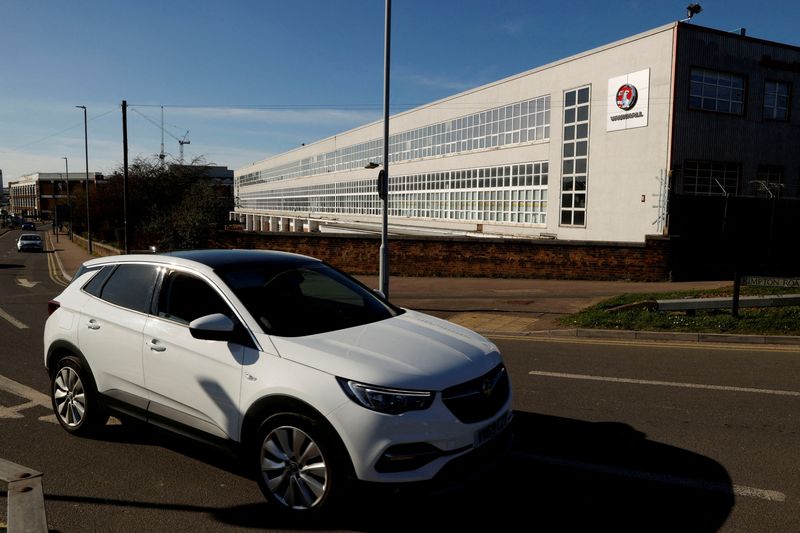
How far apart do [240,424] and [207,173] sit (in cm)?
4035

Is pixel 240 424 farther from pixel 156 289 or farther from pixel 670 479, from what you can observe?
pixel 670 479

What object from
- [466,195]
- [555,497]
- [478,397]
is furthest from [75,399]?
[466,195]

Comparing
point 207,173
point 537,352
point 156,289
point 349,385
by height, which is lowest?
point 537,352

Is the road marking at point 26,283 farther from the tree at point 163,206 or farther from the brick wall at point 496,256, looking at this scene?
the brick wall at point 496,256

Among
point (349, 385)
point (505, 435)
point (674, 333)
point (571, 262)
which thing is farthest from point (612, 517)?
point (571, 262)

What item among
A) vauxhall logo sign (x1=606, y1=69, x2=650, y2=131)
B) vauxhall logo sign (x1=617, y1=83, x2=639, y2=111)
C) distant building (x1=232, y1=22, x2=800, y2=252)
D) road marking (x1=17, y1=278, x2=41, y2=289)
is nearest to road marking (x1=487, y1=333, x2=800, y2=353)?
distant building (x1=232, y1=22, x2=800, y2=252)

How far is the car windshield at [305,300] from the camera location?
4207 mm

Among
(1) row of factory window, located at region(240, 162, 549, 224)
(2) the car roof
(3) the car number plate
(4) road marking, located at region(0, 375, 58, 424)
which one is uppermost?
(1) row of factory window, located at region(240, 162, 549, 224)

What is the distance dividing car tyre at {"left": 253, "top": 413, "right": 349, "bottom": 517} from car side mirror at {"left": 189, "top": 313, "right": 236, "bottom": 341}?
68 centimetres

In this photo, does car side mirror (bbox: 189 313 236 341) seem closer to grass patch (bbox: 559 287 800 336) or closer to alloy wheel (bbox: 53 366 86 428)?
alloy wheel (bbox: 53 366 86 428)

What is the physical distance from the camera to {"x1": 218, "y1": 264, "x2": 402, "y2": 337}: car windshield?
Result: 421 cm

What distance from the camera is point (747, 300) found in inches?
431

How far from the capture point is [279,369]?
3711mm

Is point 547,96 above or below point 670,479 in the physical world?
above
